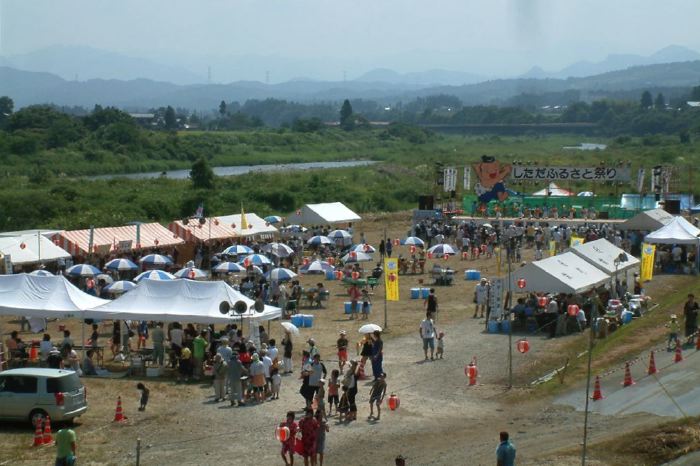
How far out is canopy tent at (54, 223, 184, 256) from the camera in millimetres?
34531

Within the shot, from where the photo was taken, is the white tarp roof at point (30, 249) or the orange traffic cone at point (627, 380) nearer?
the orange traffic cone at point (627, 380)

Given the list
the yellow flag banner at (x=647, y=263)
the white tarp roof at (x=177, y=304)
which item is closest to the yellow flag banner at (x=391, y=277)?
the white tarp roof at (x=177, y=304)

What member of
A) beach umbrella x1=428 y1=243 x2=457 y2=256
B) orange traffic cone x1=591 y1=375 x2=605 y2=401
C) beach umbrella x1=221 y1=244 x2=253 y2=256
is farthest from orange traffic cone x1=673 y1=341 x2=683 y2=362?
beach umbrella x1=221 y1=244 x2=253 y2=256

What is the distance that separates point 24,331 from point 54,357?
717 cm

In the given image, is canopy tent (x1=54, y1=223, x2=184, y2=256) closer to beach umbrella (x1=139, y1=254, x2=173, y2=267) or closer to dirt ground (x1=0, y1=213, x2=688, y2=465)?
beach umbrella (x1=139, y1=254, x2=173, y2=267)

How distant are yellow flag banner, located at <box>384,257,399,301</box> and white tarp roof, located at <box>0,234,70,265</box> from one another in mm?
11097

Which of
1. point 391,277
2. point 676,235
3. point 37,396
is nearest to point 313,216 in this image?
point 676,235

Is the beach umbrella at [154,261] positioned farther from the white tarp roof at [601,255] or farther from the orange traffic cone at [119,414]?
the orange traffic cone at [119,414]

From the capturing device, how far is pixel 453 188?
53.6 m

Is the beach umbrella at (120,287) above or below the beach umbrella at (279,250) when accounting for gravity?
above

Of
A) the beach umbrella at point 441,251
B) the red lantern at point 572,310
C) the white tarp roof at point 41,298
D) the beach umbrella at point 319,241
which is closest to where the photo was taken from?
the white tarp roof at point 41,298

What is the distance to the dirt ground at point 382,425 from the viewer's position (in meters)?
16.1

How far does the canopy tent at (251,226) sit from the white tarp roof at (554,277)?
16633mm

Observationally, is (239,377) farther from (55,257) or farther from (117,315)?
(55,257)
